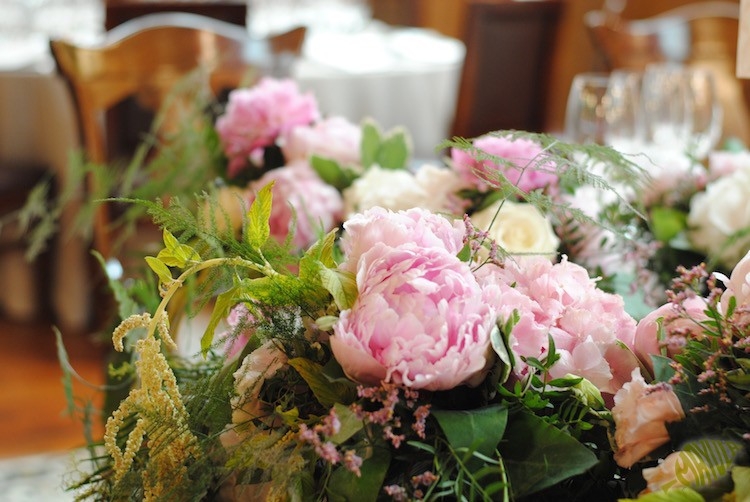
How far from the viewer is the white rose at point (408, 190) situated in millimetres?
943

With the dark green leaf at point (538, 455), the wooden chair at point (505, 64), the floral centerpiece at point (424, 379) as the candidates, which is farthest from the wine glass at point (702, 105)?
the wooden chair at point (505, 64)

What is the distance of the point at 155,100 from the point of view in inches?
74.4

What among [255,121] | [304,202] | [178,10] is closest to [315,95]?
[178,10]

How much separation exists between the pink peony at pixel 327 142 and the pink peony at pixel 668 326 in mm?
612

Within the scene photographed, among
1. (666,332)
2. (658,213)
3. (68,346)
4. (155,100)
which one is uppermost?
(666,332)

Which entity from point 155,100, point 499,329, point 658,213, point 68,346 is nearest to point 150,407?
point 499,329

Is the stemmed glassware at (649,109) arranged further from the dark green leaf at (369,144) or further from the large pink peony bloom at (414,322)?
the large pink peony bloom at (414,322)

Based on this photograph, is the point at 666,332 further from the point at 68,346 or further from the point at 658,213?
the point at 68,346

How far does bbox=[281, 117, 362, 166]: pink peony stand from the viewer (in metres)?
1.13

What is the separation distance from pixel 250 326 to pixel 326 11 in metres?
3.68

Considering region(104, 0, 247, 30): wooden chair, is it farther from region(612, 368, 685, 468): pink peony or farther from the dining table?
region(612, 368, 685, 468): pink peony

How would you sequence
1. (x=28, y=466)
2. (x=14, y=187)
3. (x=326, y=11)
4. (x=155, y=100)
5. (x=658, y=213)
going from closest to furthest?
(x=658, y=213)
(x=155, y=100)
(x=28, y=466)
(x=14, y=187)
(x=326, y=11)

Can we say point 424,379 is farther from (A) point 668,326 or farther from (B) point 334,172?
(B) point 334,172

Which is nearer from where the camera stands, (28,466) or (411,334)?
(411,334)
